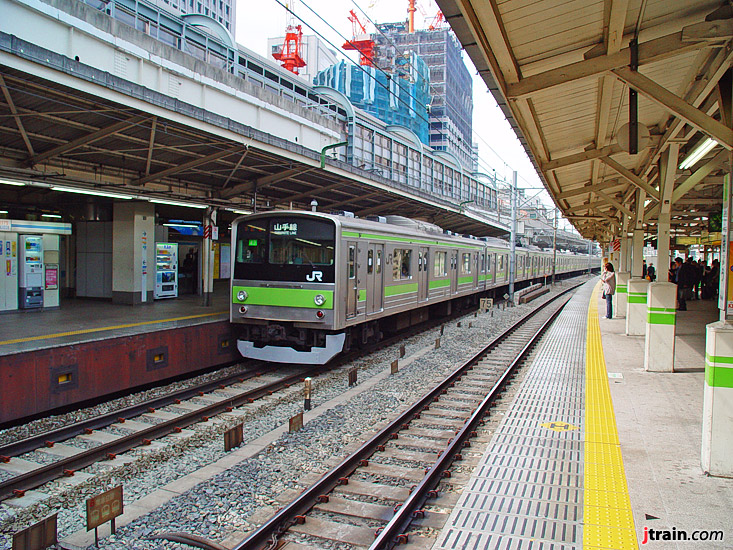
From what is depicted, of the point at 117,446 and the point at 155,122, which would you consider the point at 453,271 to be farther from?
the point at 117,446

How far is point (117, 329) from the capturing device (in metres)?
9.05

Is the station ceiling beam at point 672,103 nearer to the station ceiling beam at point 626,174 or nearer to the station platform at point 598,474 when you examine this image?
the station platform at point 598,474

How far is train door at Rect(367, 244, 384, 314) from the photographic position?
36.0ft

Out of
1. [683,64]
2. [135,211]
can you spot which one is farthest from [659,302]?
[135,211]

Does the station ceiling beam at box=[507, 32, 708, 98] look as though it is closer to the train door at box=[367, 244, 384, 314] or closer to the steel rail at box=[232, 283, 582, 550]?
the steel rail at box=[232, 283, 582, 550]

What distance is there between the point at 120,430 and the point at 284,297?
370cm

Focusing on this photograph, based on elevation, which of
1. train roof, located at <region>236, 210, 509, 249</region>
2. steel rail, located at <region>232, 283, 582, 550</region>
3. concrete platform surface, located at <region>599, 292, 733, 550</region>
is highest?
train roof, located at <region>236, 210, 509, 249</region>

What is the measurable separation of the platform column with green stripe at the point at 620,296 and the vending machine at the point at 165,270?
13.2 metres

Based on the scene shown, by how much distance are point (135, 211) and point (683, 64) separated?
432 inches

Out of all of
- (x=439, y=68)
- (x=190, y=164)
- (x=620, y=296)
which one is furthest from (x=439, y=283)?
(x=439, y=68)

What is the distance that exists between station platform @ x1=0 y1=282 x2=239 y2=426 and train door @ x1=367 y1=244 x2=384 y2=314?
111 inches

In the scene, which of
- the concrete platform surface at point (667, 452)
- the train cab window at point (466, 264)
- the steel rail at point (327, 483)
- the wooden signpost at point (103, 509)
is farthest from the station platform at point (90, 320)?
the train cab window at point (466, 264)

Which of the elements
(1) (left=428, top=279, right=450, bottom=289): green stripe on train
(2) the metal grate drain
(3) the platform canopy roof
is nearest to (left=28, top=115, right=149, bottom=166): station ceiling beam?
(3) the platform canopy roof

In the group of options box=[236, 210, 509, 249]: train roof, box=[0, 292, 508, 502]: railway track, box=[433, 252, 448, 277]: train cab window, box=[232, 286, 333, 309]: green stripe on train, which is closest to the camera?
box=[0, 292, 508, 502]: railway track
